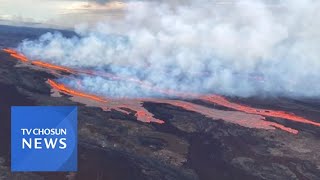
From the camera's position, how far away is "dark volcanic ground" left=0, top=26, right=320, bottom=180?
1804 inches

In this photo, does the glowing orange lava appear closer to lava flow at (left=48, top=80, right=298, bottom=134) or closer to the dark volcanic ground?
the dark volcanic ground

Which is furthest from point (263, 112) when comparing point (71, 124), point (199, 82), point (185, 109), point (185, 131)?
point (71, 124)

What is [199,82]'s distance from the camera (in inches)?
4124

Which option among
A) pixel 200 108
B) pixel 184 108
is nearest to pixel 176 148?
pixel 184 108

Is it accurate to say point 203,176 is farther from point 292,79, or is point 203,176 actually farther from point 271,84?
point 292,79

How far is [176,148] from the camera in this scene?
5438cm

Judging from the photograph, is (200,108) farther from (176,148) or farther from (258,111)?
(176,148)

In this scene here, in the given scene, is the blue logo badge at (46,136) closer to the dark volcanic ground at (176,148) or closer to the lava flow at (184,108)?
the dark volcanic ground at (176,148)

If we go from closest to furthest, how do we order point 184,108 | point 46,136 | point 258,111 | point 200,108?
point 46,136 < point 184,108 < point 200,108 < point 258,111

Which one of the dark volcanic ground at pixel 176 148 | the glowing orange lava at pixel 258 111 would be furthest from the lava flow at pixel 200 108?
the dark volcanic ground at pixel 176 148

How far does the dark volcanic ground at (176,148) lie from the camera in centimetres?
4581

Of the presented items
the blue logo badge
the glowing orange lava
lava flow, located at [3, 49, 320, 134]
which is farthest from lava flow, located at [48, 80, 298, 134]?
the blue logo badge

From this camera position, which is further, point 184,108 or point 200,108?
point 200,108

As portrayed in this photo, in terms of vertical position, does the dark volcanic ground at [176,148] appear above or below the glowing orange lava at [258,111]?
below
